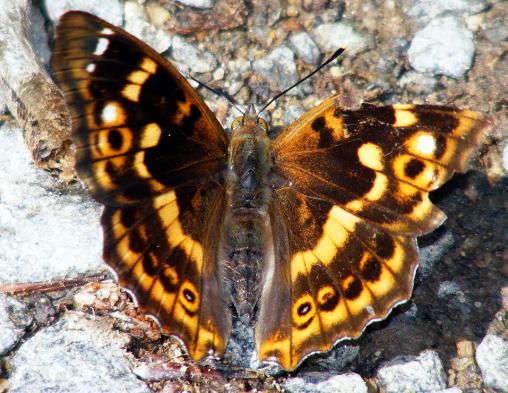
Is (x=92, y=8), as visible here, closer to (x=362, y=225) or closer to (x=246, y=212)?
(x=246, y=212)

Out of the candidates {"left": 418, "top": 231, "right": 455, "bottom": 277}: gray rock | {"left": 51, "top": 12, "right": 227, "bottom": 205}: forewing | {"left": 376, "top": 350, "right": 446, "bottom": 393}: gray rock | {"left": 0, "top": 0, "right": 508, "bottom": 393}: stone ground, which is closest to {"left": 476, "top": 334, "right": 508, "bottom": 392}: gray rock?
{"left": 0, "top": 0, "right": 508, "bottom": 393}: stone ground

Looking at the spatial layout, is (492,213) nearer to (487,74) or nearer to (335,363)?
(487,74)

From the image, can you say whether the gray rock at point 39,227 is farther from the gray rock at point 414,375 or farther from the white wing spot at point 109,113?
the gray rock at point 414,375

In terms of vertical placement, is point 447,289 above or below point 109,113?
below

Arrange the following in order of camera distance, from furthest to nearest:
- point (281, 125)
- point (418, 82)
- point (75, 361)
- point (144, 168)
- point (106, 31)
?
point (418, 82) → point (281, 125) → point (75, 361) → point (144, 168) → point (106, 31)

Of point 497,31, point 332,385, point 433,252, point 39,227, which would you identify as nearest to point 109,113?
point 39,227

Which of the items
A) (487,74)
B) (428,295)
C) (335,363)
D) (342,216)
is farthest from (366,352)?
(487,74)
